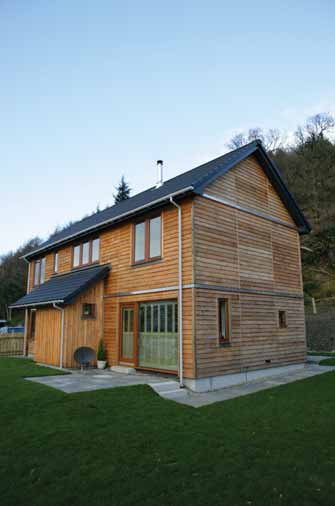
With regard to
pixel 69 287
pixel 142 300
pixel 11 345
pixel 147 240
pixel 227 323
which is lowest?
pixel 11 345

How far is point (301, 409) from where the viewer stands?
7090mm

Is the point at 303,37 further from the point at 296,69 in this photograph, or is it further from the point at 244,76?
the point at 244,76

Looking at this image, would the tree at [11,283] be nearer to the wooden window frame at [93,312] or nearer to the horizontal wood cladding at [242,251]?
the wooden window frame at [93,312]

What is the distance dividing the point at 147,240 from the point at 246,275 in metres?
3.37

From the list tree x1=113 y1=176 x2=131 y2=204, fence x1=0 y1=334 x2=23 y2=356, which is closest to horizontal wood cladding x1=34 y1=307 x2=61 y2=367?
fence x1=0 y1=334 x2=23 y2=356

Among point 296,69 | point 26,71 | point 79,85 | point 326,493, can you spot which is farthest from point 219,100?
point 326,493

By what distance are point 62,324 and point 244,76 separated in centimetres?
1169

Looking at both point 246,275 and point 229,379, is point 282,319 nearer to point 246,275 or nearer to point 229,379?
point 246,275

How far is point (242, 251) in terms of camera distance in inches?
444

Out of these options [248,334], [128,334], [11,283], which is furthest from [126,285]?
[11,283]

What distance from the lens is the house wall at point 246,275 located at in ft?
31.7

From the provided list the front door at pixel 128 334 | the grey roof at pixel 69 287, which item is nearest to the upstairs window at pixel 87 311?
Answer: the grey roof at pixel 69 287

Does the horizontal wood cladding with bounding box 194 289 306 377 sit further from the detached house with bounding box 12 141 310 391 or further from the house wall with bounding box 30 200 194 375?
the house wall with bounding box 30 200 194 375

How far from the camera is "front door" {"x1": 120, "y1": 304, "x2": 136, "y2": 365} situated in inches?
456
